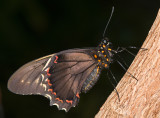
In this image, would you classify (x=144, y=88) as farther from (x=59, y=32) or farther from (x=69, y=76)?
(x=59, y=32)

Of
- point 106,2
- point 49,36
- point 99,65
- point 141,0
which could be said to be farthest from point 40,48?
point 141,0

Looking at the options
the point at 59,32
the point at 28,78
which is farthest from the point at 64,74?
the point at 59,32

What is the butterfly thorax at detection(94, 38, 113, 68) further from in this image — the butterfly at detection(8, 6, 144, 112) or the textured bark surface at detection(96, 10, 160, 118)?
the textured bark surface at detection(96, 10, 160, 118)

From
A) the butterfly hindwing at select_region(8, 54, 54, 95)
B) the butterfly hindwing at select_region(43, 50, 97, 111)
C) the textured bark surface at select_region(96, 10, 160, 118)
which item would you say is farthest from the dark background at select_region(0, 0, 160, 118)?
the textured bark surface at select_region(96, 10, 160, 118)

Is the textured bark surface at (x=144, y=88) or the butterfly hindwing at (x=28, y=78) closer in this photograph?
the textured bark surface at (x=144, y=88)

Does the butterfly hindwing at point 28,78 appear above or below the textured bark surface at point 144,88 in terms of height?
above

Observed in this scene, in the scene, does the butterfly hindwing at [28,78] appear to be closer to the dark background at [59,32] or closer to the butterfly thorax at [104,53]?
the butterfly thorax at [104,53]

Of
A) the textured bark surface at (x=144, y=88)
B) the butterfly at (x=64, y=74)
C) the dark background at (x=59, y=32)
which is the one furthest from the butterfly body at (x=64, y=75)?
the dark background at (x=59, y=32)
